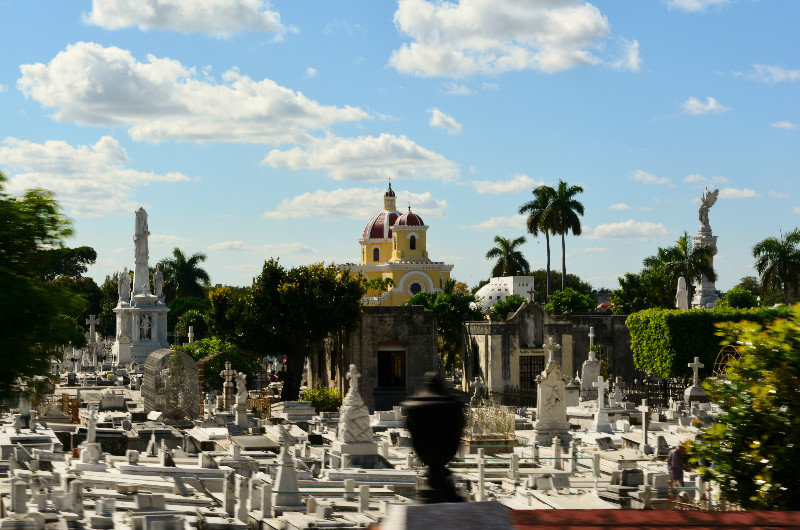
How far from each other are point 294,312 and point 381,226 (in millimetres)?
65146

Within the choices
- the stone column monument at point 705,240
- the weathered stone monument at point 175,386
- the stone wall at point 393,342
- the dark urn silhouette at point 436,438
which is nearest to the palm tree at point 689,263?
the stone column monument at point 705,240

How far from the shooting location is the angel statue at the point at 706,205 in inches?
2404

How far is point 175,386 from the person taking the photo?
116 ft

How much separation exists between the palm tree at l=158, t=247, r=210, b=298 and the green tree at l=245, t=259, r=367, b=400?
4917 centimetres

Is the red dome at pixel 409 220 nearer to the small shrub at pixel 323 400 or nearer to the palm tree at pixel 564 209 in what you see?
the palm tree at pixel 564 209

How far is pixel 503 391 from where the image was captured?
4775 cm

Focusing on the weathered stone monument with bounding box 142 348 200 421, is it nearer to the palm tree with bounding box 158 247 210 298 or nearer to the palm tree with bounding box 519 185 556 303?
the palm tree with bounding box 519 185 556 303

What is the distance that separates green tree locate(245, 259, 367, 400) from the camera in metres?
44.2

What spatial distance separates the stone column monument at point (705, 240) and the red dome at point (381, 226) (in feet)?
166

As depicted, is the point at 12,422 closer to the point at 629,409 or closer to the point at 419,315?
the point at 419,315

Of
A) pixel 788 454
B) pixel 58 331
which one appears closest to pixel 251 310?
pixel 58 331

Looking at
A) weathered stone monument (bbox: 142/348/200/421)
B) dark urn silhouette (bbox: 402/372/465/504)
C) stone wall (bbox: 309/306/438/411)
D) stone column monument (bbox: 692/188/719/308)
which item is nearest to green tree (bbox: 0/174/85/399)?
dark urn silhouette (bbox: 402/372/465/504)

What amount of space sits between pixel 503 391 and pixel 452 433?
41448 millimetres

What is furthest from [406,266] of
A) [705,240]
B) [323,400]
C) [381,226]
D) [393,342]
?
[323,400]
